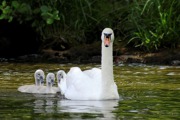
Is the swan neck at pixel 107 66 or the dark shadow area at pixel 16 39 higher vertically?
the dark shadow area at pixel 16 39

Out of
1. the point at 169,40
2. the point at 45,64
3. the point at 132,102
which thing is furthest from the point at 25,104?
the point at 169,40

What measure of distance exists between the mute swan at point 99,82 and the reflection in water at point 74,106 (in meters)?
0.19

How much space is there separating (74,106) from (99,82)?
1.15 meters

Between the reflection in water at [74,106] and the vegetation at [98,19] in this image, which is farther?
the vegetation at [98,19]

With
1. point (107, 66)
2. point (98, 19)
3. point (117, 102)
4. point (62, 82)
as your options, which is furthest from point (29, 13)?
point (117, 102)

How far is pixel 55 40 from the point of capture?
20562 millimetres

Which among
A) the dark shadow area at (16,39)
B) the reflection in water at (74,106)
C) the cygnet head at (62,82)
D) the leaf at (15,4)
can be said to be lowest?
the reflection in water at (74,106)

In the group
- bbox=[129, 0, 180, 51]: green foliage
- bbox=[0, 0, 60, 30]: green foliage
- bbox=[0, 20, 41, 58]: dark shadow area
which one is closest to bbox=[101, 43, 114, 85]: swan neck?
bbox=[129, 0, 180, 51]: green foliage

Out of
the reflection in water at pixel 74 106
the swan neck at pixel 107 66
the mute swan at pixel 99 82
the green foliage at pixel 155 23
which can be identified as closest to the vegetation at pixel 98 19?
the green foliage at pixel 155 23

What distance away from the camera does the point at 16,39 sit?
22.4 m

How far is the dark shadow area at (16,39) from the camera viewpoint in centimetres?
2184

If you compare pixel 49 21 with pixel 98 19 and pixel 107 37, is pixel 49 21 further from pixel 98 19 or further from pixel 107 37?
pixel 107 37

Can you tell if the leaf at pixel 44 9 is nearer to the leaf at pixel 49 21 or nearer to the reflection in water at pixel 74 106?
the leaf at pixel 49 21

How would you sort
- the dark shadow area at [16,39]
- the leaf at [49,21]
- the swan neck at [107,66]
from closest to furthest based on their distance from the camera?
the swan neck at [107,66]
the leaf at [49,21]
the dark shadow area at [16,39]
